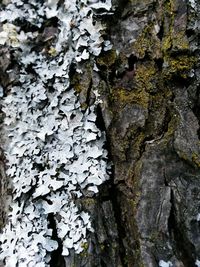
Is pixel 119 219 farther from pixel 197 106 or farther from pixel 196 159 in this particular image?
pixel 197 106

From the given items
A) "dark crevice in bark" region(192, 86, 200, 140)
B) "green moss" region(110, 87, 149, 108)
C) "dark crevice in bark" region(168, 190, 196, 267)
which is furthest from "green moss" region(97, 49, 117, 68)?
"dark crevice in bark" region(168, 190, 196, 267)

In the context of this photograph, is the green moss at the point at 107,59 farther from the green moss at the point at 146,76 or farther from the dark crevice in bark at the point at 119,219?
the dark crevice in bark at the point at 119,219

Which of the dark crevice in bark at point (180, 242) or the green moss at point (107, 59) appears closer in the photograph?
the dark crevice in bark at point (180, 242)

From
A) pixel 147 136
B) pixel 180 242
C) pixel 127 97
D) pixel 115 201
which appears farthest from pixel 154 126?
pixel 180 242

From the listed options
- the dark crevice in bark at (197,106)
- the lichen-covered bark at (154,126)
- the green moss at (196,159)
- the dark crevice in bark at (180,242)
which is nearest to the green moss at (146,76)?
the lichen-covered bark at (154,126)

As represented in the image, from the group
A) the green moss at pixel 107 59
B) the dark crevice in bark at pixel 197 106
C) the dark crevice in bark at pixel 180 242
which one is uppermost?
the green moss at pixel 107 59

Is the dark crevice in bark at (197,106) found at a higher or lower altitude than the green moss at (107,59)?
lower
